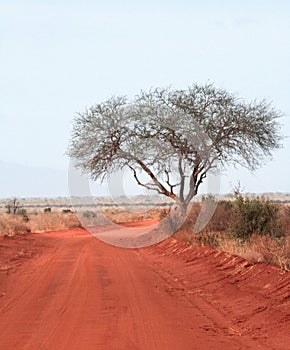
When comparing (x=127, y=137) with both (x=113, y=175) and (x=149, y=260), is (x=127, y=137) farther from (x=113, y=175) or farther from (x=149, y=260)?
(x=149, y=260)

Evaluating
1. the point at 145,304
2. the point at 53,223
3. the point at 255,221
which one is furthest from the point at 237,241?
the point at 53,223

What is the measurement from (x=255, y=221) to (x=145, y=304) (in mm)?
11161

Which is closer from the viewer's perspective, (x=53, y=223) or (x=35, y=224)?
(x=35, y=224)

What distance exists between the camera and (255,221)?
898 inches

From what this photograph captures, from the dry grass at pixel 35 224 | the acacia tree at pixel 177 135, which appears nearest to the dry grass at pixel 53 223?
the dry grass at pixel 35 224

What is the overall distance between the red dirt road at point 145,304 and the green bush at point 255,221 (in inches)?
67.7

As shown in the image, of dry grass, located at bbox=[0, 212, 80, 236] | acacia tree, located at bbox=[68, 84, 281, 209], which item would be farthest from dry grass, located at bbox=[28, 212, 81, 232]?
acacia tree, located at bbox=[68, 84, 281, 209]

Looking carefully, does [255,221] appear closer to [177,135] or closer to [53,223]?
[177,135]

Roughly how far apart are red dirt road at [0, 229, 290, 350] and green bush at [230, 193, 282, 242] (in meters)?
1.72

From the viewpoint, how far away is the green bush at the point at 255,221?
74.7 feet

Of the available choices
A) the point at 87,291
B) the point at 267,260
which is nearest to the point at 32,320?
the point at 87,291

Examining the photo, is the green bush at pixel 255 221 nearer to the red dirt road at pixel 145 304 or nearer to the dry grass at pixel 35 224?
the red dirt road at pixel 145 304

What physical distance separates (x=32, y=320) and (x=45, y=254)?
14865mm

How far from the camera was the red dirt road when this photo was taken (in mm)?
9250
